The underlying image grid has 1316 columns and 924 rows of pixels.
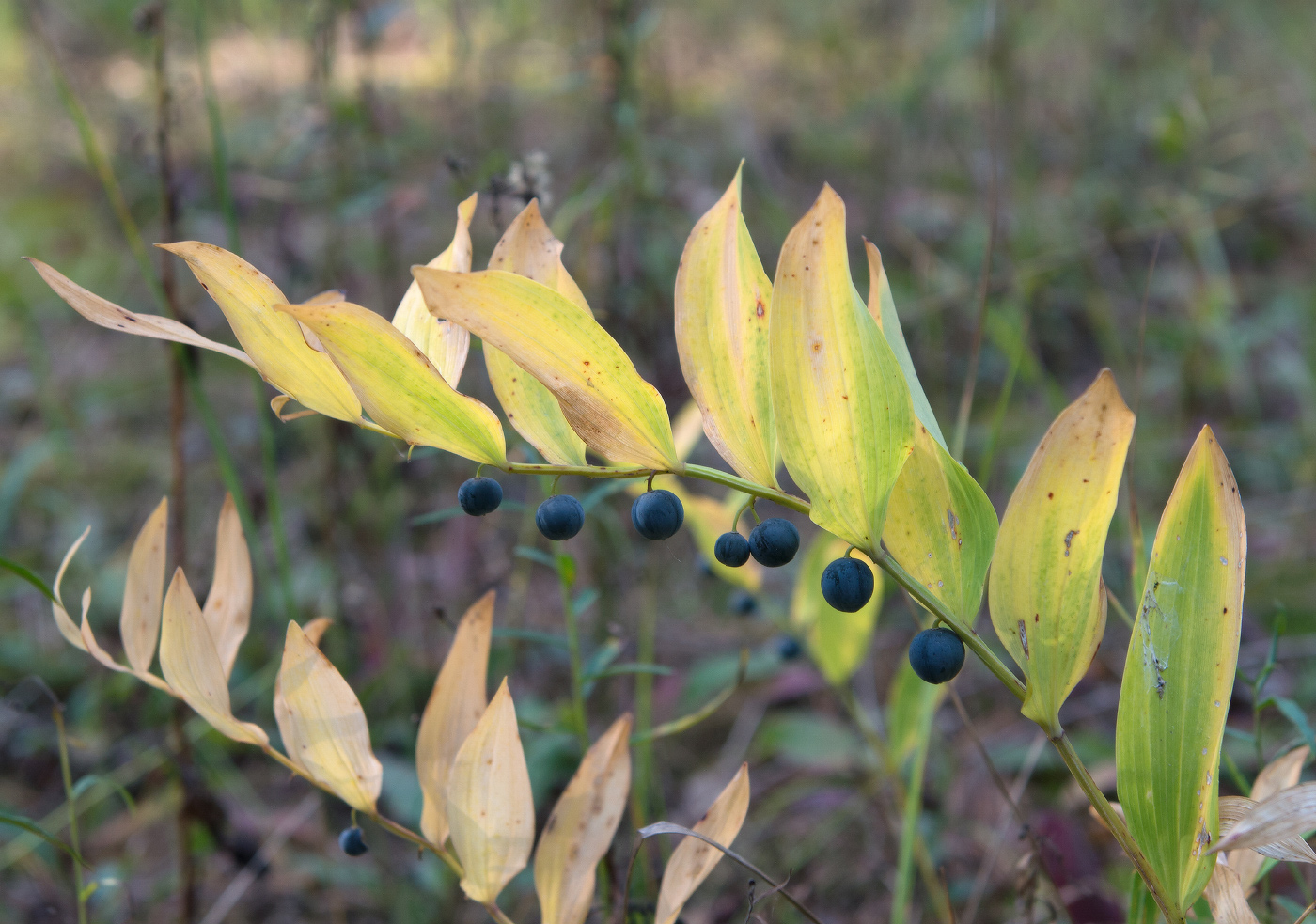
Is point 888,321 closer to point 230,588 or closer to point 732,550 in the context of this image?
point 732,550

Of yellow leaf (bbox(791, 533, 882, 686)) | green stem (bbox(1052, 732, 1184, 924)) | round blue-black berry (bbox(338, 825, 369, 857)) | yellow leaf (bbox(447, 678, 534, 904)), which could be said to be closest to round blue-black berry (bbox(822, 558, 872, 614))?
green stem (bbox(1052, 732, 1184, 924))

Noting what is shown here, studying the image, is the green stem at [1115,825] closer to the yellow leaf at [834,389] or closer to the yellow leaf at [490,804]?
the yellow leaf at [834,389]

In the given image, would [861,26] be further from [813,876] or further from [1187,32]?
[813,876]

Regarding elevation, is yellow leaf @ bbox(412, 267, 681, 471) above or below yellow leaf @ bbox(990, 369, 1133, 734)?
above

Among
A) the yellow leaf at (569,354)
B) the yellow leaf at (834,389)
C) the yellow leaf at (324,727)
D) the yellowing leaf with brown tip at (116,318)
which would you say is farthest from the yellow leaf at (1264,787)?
the yellowing leaf with brown tip at (116,318)

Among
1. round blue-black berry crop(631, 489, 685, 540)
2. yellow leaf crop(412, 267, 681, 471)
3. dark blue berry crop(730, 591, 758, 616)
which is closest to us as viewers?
yellow leaf crop(412, 267, 681, 471)

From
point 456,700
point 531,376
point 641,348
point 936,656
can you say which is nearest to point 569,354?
point 531,376

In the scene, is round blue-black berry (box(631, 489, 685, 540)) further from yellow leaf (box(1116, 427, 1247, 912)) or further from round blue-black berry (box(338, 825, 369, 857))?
round blue-black berry (box(338, 825, 369, 857))
